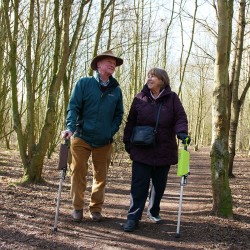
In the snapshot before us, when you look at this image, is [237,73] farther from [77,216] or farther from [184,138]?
[77,216]

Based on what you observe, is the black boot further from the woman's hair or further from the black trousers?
the woman's hair

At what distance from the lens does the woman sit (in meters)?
4.28

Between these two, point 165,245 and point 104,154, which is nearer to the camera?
point 165,245

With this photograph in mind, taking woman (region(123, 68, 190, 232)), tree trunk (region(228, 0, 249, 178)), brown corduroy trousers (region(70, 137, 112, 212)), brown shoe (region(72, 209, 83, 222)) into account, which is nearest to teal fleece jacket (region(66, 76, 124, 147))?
brown corduroy trousers (region(70, 137, 112, 212))

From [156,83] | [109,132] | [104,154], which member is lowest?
[104,154]

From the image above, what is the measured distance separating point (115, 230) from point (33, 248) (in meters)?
1.13

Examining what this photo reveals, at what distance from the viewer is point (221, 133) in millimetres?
4848

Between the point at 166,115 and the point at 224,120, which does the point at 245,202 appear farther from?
the point at 166,115

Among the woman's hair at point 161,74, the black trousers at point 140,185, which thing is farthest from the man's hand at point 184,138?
the woman's hair at point 161,74

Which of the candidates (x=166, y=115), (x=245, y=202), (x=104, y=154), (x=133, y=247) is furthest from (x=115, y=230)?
(x=245, y=202)

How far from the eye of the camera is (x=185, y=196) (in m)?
6.98

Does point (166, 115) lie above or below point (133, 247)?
above

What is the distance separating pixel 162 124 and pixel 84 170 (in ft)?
3.87

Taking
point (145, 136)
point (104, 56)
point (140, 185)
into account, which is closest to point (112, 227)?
point (140, 185)
